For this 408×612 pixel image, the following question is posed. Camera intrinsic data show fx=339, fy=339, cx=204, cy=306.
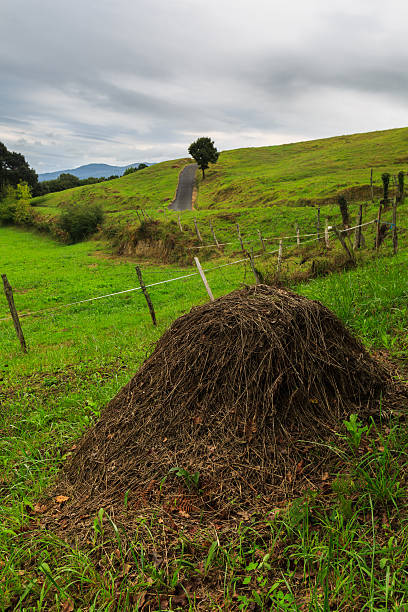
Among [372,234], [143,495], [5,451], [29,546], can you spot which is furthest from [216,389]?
[372,234]

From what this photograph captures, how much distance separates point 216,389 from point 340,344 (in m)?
1.58

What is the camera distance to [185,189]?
60.2 meters

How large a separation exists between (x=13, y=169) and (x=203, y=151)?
3948cm

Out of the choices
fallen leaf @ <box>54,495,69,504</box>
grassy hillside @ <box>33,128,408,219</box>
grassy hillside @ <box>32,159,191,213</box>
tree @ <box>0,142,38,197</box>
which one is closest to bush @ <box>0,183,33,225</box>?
grassy hillside @ <box>32,159,191,213</box>

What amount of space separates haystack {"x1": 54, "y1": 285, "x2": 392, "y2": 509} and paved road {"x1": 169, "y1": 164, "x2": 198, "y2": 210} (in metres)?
44.0

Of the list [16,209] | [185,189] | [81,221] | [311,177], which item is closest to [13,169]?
[16,209]

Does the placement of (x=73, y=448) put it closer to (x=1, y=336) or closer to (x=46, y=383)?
(x=46, y=383)

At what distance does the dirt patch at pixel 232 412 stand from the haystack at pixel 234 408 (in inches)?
0.4

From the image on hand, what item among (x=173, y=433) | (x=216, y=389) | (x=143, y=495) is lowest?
(x=143, y=495)

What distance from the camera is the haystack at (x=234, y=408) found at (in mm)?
3170

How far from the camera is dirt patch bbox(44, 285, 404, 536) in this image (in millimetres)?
3115

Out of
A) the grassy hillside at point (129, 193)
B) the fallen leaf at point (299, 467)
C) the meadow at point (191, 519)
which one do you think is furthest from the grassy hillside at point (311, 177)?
the fallen leaf at point (299, 467)

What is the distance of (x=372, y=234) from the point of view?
16750 mm

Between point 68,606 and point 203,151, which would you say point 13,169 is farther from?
point 68,606
